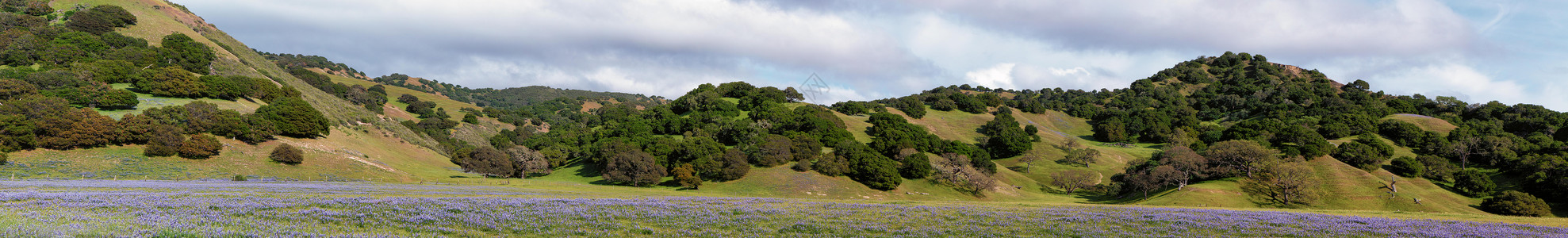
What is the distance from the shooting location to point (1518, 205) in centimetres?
5034

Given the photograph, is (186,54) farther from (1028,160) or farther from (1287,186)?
(1287,186)

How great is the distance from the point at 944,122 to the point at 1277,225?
128 m

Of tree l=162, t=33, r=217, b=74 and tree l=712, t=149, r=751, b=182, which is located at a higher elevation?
tree l=162, t=33, r=217, b=74

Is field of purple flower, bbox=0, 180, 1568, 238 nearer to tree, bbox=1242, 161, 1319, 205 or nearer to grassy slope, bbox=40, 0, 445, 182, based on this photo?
tree, bbox=1242, 161, 1319, 205

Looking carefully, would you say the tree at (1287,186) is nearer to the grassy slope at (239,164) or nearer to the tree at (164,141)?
the grassy slope at (239,164)

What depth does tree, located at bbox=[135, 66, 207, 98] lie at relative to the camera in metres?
80.8

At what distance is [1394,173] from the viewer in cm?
7144

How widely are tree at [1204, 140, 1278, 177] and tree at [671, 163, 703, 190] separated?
2274 inches

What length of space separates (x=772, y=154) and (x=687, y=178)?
13735 millimetres

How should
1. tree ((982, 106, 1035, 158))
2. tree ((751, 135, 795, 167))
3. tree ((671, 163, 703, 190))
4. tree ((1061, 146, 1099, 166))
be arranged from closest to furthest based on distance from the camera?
tree ((671, 163, 703, 190)), tree ((751, 135, 795, 167)), tree ((1061, 146, 1099, 166)), tree ((982, 106, 1035, 158))

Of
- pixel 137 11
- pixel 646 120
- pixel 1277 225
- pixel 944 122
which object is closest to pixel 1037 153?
pixel 944 122

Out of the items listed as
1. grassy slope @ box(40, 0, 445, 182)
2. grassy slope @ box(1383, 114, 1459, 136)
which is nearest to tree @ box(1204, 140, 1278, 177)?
grassy slope @ box(1383, 114, 1459, 136)

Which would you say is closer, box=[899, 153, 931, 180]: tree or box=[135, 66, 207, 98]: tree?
box=[899, 153, 931, 180]: tree

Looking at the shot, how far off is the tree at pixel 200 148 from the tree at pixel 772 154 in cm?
5961
